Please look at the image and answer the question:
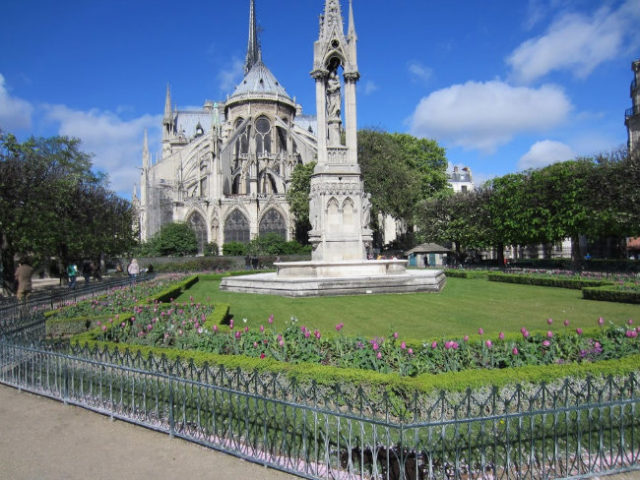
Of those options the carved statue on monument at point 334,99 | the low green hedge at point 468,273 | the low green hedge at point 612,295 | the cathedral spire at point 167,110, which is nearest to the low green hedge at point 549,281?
the low green hedge at point 468,273

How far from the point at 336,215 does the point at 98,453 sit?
44.4 ft

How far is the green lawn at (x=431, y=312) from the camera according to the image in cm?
904

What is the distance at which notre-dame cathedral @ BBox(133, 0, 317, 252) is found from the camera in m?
53.7

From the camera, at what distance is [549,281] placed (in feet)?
61.8

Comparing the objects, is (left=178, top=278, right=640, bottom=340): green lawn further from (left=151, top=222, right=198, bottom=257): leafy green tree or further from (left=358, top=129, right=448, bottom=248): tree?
(left=151, top=222, right=198, bottom=257): leafy green tree

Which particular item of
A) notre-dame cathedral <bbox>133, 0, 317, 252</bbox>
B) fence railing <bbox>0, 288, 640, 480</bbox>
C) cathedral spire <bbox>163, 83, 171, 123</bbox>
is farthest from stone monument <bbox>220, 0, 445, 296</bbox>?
cathedral spire <bbox>163, 83, 171, 123</bbox>

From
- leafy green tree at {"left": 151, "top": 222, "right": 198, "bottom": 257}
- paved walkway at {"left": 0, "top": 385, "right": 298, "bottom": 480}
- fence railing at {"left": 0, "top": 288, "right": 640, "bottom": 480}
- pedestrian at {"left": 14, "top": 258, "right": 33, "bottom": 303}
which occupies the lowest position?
paved walkway at {"left": 0, "top": 385, "right": 298, "bottom": 480}

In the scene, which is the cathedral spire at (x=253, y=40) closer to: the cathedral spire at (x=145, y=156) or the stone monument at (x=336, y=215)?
the cathedral spire at (x=145, y=156)

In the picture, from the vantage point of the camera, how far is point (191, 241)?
1891 inches

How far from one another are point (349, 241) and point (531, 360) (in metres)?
12.0

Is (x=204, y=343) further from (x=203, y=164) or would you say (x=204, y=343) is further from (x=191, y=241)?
(x=203, y=164)

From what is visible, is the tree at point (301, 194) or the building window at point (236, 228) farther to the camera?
the building window at point (236, 228)

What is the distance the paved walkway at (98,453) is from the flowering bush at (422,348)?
5.31 feet

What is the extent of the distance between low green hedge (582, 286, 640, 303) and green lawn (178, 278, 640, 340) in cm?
46
